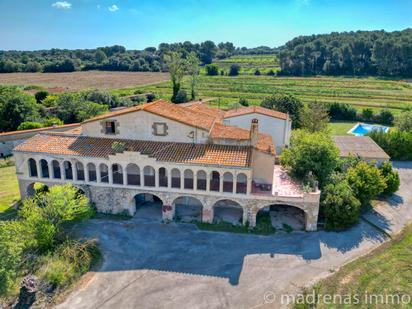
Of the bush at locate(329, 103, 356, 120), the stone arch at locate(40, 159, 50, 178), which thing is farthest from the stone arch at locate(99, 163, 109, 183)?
the bush at locate(329, 103, 356, 120)

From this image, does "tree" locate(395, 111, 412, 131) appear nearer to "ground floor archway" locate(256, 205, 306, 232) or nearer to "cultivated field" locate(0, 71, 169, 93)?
"ground floor archway" locate(256, 205, 306, 232)

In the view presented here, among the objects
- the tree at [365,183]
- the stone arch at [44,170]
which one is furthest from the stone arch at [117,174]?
the tree at [365,183]

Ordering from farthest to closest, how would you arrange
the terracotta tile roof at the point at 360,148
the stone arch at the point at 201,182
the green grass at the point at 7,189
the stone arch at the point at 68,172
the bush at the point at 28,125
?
the bush at the point at 28,125 < the terracotta tile roof at the point at 360,148 < the green grass at the point at 7,189 < the stone arch at the point at 68,172 < the stone arch at the point at 201,182

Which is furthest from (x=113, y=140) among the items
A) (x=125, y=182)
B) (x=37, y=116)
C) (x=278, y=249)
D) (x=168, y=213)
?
(x=37, y=116)

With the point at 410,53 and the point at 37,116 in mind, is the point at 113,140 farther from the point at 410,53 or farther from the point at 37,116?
the point at 410,53

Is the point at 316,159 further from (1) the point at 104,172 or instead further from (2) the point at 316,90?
(2) the point at 316,90

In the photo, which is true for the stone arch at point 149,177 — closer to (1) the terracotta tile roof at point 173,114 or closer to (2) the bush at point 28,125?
(1) the terracotta tile roof at point 173,114
